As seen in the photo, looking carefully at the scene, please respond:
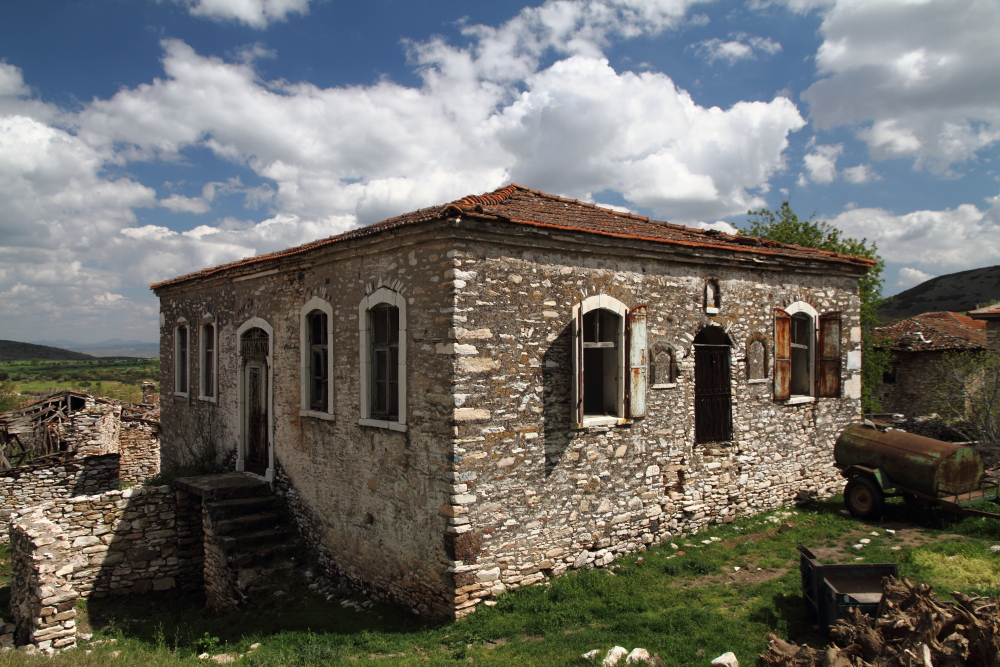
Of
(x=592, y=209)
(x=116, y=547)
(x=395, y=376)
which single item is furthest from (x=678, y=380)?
(x=116, y=547)

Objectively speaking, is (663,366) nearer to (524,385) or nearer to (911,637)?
(524,385)

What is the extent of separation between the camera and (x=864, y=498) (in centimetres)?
999

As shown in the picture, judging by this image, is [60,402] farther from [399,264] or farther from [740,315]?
[740,315]

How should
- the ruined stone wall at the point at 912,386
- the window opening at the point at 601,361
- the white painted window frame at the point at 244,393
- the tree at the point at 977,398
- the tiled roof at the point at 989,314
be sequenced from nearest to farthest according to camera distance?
1. the window opening at the point at 601,361
2. the white painted window frame at the point at 244,393
3. the tree at the point at 977,398
4. the tiled roof at the point at 989,314
5. the ruined stone wall at the point at 912,386

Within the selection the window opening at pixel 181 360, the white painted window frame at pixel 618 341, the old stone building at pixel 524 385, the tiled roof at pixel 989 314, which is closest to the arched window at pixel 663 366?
the old stone building at pixel 524 385

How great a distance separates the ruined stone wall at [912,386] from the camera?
21.4 m

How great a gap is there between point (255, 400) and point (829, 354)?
1165 cm

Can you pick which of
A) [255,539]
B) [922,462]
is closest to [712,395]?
[922,462]

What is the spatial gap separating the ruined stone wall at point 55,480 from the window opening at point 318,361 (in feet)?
31.1

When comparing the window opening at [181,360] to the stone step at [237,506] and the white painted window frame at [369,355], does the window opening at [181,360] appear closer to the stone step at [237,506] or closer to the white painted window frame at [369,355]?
the stone step at [237,506]

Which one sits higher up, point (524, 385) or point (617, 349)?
point (617, 349)

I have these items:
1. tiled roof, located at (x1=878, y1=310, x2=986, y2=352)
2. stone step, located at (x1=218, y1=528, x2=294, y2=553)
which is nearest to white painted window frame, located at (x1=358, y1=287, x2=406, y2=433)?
stone step, located at (x1=218, y1=528, x2=294, y2=553)

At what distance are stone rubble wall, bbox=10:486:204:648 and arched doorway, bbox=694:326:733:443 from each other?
30.8 feet

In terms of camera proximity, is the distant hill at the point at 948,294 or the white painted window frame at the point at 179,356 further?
the distant hill at the point at 948,294
